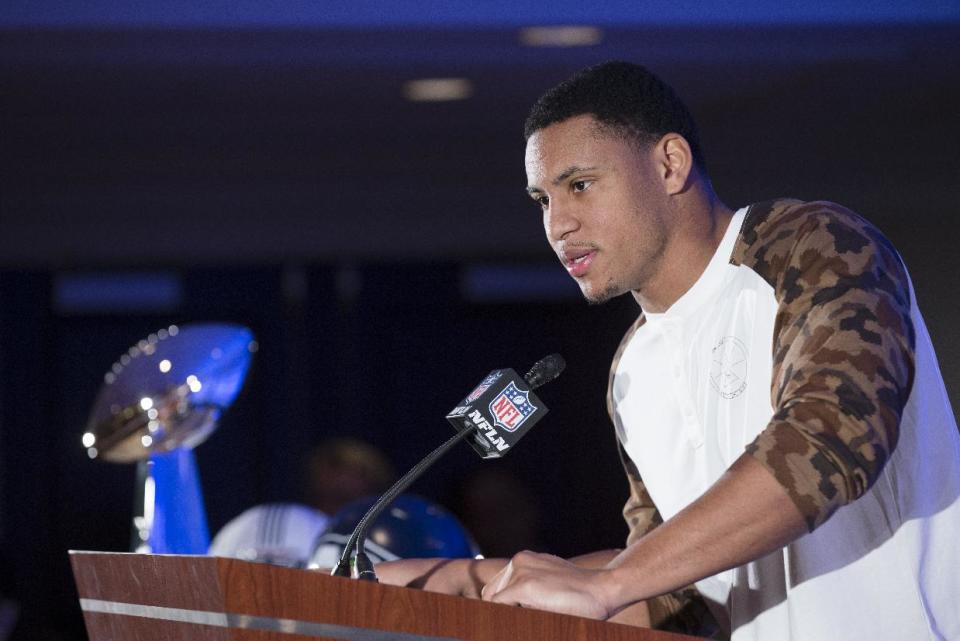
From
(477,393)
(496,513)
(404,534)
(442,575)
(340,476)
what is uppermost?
(477,393)

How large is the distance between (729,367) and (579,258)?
23 cm

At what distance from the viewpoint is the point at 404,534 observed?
2914 millimetres

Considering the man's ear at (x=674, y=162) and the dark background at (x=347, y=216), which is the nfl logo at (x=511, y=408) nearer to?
the man's ear at (x=674, y=162)

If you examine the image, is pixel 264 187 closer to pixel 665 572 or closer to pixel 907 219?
pixel 907 219

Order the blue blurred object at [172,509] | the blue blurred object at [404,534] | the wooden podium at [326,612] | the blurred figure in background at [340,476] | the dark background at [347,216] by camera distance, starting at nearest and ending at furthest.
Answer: the wooden podium at [326,612] < the blue blurred object at [404,534] < the blue blurred object at [172,509] < the dark background at [347,216] < the blurred figure in background at [340,476]

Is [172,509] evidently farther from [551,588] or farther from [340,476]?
[551,588]

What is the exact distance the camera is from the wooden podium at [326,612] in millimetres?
1026

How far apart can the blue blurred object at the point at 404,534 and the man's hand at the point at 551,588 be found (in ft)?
5.00

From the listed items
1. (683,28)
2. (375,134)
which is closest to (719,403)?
(683,28)

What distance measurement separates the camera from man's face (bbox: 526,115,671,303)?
1529 mm

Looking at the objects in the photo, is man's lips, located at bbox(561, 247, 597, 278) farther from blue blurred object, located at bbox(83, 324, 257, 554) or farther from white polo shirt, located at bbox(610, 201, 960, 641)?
blue blurred object, located at bbox(83, 324, 257, 554)

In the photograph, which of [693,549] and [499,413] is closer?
[693,549]

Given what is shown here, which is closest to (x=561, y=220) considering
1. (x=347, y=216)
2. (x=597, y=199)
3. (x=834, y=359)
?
(x=597, y=199)

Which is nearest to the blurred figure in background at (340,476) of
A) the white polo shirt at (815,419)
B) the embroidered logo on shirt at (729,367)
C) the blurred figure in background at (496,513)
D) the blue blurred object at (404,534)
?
the blurred figure in background at (496,513)
